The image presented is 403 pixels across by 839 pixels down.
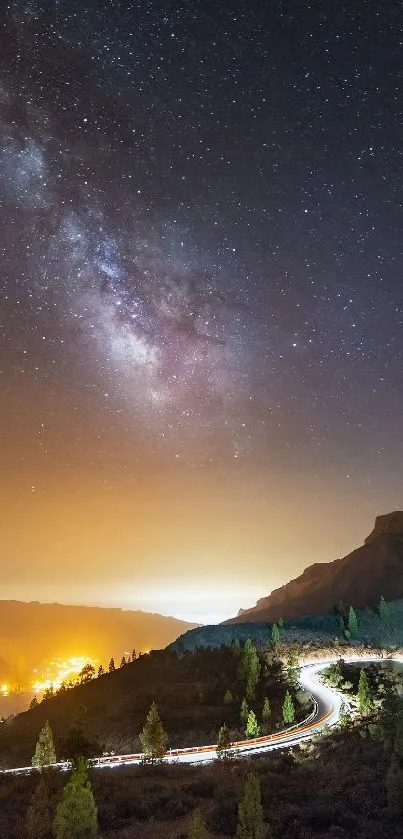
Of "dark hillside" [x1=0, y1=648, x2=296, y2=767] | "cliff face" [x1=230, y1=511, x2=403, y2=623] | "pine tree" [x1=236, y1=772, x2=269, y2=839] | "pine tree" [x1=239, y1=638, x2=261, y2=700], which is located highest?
"cliff face" [x1=230, y1=511, x2=403, y2=623]

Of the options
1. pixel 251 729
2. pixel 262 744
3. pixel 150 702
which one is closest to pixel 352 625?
pixel 150 702

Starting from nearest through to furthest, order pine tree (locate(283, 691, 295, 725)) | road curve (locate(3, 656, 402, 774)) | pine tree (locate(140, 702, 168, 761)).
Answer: road curve (locate(3, 656, 402, 774)), pine tree (locate(140, 702, 168, 761)), pine tree (locate(283, 691, 295, 725))

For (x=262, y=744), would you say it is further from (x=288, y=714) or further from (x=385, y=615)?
(x=385, y=615)

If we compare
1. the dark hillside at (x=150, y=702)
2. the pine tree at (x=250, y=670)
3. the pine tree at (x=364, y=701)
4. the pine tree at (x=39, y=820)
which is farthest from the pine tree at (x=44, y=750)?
the pine tree at (x=364, y=701)

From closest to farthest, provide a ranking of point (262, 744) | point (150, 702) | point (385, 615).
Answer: point (262, 744), point (150, 702), point (385, 615)

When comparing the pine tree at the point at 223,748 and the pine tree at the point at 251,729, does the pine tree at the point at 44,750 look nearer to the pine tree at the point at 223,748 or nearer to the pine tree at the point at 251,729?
the pine tree at the point at 223,748

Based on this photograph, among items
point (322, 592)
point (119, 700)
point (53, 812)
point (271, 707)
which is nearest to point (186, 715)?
point (271, 707)

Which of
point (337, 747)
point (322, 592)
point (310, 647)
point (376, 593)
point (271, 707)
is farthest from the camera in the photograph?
point (322, 592)

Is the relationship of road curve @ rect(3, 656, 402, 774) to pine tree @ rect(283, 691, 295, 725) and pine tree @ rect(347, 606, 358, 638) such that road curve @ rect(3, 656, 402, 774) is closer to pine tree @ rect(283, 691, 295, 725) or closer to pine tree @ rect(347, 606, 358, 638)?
pine tree @ rect(283, 691, 295, 725)

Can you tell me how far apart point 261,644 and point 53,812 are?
92311 mm

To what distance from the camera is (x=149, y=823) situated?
23734 millimetres

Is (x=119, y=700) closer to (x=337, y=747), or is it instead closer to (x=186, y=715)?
(x=186, y=715)

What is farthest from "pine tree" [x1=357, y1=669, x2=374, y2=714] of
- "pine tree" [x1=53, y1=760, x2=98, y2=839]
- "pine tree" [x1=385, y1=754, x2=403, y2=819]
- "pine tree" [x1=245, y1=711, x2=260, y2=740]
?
"pine tree" [x1=53, y1=760, x2=98, y2=839]

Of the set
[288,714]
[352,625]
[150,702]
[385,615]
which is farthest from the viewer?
[385,615]
